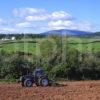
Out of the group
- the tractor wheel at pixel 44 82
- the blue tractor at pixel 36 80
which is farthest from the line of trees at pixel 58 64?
the tractor wheel at pixel 44 82

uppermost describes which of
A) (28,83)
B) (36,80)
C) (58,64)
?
(58,64)

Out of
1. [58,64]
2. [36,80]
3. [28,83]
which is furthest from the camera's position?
[58,64]

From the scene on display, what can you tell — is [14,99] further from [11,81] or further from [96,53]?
[96,53]

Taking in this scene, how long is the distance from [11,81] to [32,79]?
20.7 feet

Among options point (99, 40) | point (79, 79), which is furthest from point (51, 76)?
point (99, 40)

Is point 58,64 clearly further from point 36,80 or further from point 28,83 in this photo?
point 28,83

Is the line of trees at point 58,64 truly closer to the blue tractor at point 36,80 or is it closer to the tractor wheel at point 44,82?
the blue tractor at point 36,80

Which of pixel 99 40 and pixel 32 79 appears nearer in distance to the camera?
pixel 32 79

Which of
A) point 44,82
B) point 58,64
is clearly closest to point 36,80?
point 44,82

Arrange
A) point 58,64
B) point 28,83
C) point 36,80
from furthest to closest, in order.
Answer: point 58,64 < point 36,80 < point 28,83

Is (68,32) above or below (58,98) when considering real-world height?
above

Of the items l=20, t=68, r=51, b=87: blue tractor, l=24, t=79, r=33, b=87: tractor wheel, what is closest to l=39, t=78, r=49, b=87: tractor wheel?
l=20, t=68, r=51, b=87: blue tractor

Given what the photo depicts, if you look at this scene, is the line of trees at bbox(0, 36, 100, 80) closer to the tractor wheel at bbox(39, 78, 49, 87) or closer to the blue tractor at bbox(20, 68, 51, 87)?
the blue tractor at bbox(20, 68, 51, 87)

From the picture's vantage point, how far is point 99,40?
54344 mm
